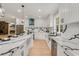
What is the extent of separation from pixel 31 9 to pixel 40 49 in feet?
2.36

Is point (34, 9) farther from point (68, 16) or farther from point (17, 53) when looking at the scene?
point (17, 53)

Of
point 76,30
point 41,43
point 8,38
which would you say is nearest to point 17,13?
point 8,38

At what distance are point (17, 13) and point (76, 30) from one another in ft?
3.33

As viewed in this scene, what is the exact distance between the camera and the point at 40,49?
2.00m

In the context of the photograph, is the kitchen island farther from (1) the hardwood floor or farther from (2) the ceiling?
(2) the ceiling

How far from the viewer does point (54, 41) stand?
2.17m

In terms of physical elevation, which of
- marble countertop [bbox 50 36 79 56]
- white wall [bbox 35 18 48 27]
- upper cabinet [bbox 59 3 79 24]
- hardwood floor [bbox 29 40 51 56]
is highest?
upper cabinet [bbox 59 3 79 24]

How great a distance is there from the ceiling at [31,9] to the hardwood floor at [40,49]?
49cm

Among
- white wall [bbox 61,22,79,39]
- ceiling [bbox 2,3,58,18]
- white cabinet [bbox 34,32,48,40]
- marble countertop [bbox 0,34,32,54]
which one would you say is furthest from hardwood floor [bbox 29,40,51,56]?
ceiling [bbox 2,3,58,18]

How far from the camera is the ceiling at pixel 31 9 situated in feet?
5.66

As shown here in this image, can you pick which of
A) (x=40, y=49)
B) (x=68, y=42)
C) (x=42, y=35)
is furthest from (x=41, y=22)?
(x=68, y=42)

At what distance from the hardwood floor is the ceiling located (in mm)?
489

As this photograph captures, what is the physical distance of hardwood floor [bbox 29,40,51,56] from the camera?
1.87 metres

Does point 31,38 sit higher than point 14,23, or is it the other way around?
point 14,23
